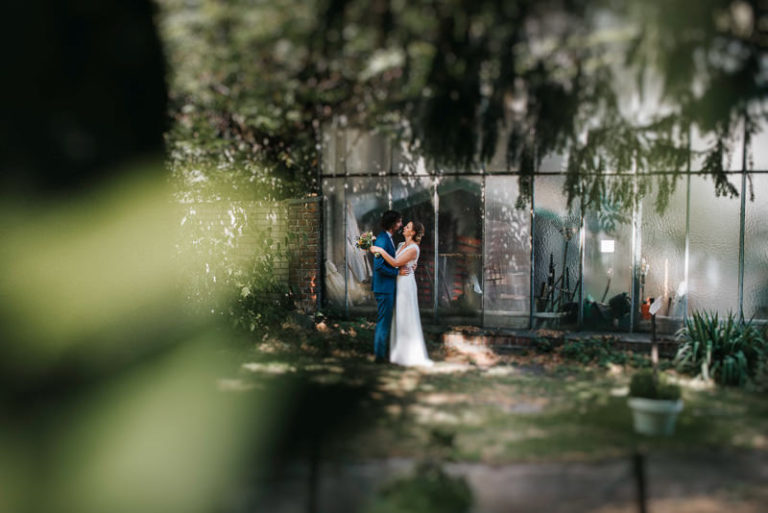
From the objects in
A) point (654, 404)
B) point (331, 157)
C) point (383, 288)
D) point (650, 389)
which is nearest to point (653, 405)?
point (654, 404)

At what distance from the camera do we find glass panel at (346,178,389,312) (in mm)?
11438

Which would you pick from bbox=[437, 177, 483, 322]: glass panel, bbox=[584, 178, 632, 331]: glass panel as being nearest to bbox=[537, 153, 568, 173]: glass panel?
bbox=[584, 178, 632, 331]: glass panel

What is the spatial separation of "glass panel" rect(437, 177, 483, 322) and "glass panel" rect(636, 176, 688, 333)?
2.59 m

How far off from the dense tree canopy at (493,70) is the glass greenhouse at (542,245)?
3.55 meters

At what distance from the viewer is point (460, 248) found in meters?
11.2

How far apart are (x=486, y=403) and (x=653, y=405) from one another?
1905 millimetres

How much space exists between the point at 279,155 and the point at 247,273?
1.76 meters

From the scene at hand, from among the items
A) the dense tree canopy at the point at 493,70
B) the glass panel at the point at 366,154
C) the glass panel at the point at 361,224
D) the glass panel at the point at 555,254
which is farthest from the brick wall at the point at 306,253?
the dense tree canopy at the point at 493,70

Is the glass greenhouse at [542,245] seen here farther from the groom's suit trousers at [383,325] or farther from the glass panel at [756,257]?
the groom's suit trousers at [383,325]

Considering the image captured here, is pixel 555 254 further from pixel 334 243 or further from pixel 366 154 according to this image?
pixel 334 243

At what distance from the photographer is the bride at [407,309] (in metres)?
8.50

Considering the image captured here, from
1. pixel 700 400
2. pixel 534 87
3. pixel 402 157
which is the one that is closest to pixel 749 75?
pixel 534 87

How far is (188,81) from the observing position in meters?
6.23

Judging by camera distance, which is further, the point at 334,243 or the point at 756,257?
the point at 334,243
